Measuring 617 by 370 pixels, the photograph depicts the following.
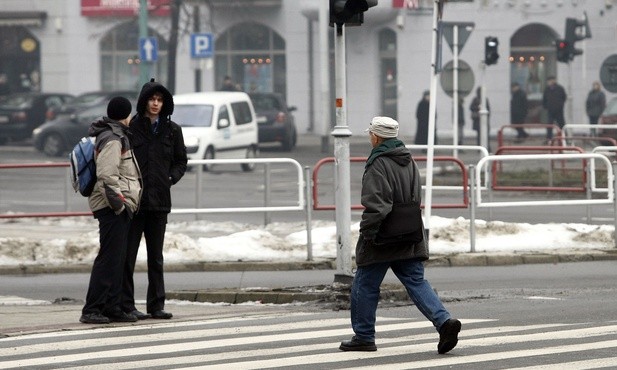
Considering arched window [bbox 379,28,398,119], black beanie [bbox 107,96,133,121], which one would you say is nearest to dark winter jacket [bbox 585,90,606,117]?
arched window [bbox 379,28,398,119]

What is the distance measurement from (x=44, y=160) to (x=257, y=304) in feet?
87.4

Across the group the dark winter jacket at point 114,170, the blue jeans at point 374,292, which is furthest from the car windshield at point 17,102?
the blue jeans at point 374,292

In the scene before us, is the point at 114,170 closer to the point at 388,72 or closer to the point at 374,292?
the point at 374,292

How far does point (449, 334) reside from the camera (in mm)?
10258

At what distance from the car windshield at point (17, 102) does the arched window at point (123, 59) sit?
8.56 meters

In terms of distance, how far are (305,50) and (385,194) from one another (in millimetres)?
41285

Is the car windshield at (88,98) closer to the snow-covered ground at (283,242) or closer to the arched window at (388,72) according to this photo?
the arched window at (388,72)

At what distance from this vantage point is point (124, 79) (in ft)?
178

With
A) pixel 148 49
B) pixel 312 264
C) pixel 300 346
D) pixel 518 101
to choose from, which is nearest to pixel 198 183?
pixel 312 264

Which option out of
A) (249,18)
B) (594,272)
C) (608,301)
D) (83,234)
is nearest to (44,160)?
(249,18)

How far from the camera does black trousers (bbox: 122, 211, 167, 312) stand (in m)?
12.3

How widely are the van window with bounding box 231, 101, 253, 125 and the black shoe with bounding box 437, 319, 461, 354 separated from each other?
25.2 metres

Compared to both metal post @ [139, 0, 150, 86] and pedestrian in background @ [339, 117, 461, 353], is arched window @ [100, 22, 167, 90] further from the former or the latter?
pedestrian in background @ [339, 117, 461, 353]

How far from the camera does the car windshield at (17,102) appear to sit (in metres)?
44.6
